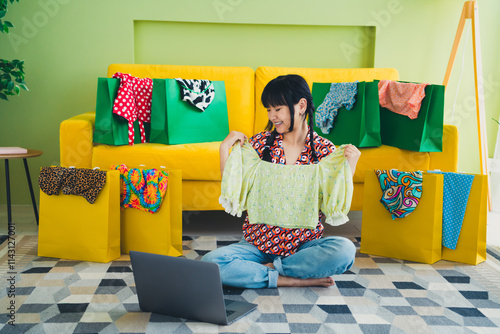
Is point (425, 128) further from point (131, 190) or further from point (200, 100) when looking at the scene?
point (131, 190)

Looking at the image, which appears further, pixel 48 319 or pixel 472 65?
pixel 472 65

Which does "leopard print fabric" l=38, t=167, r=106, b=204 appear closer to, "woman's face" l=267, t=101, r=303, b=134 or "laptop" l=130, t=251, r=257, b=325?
"laptop" l=130, t=251, r=257, b=325

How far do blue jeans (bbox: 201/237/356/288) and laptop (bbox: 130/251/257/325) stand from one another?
19cm

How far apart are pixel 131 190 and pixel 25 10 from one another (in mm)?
1674

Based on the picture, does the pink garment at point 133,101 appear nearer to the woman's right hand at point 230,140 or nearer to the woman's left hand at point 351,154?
the woman's right hand at point 230,140

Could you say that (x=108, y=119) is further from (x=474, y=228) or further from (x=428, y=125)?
(x=474, y=228)

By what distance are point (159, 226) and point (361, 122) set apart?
3.97 feet

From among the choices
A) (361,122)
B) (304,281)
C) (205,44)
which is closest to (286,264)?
(304,281)

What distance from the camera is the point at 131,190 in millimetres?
2178

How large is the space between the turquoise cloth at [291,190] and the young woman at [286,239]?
50 millimetres

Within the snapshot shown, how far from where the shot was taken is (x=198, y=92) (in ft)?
9.05

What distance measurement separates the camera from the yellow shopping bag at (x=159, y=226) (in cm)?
216

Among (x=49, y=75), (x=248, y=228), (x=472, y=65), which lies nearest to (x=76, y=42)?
(x=49, y=75)

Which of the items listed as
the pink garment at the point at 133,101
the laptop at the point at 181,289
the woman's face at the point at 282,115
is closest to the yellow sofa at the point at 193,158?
the pink garment at the point at 133,101
